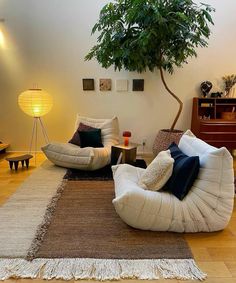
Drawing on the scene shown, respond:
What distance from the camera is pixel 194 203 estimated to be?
6.03 feet

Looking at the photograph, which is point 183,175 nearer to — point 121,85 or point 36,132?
point 121,85

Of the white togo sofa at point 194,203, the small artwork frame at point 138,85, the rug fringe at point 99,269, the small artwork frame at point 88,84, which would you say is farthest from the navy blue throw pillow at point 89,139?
the rug fringe at point 99,269

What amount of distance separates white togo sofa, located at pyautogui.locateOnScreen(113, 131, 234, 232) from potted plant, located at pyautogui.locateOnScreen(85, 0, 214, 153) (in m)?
1.82

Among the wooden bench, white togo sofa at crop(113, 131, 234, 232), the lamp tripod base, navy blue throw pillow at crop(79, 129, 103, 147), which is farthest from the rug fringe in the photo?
the lamp tripod base

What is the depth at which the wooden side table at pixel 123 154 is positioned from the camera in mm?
3098

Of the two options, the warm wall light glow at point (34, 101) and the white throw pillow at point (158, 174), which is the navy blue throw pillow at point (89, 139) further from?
the white throw pillow at point (158, 174)

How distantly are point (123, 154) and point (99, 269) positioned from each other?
1.73m

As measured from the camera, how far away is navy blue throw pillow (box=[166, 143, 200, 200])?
185 centimetres

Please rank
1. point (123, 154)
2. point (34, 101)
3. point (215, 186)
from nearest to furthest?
point (215, 186)
point (123, 154)
point (34, 101)

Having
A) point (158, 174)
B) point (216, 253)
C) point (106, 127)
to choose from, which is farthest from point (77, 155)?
point (216, 253)

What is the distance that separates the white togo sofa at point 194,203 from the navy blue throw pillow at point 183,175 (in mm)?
41

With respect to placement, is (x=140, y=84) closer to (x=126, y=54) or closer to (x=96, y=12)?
(x=126, y=54)

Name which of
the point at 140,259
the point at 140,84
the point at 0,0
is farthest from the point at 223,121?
the point at 0,0

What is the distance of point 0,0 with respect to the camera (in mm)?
3834
